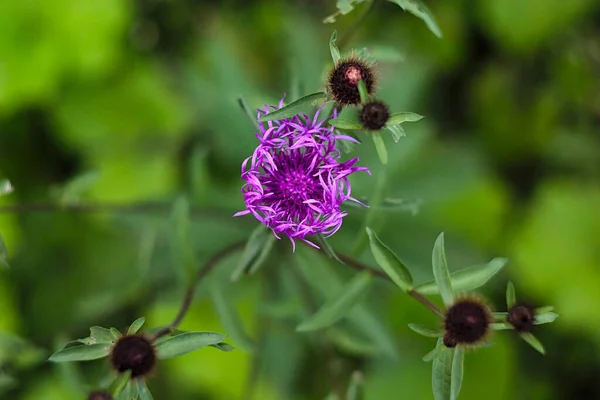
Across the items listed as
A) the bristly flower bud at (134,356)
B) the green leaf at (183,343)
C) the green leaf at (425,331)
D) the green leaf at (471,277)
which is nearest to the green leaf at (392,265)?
the green leaf at (471,277)

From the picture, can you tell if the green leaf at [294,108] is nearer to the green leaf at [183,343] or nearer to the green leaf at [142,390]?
the green leaf at [183,343]

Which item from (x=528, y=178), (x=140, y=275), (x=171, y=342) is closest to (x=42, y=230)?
(x=140, y=275)

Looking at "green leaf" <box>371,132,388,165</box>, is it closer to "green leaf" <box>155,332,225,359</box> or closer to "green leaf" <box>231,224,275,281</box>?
"green leaf" <box>231,224,275,281</box>

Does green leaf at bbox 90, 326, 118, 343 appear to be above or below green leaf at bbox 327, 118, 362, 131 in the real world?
below

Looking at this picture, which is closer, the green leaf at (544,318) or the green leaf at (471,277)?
the green leaf at (544,318)

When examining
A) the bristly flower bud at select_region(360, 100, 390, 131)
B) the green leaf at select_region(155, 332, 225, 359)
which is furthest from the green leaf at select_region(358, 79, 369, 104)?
the green leaf at select_region(155, 332, 225, 359)
